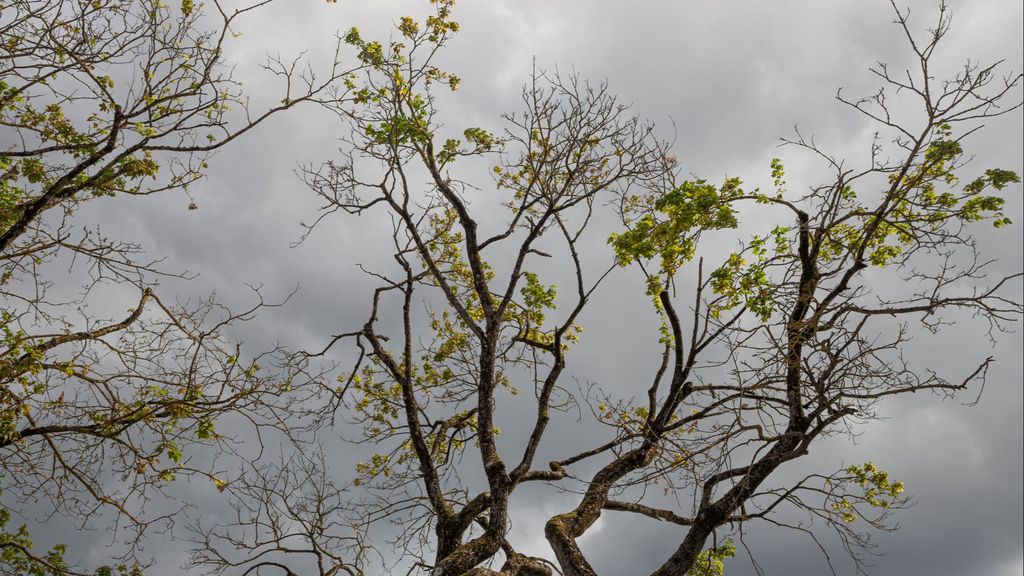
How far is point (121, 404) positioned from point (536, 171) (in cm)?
625

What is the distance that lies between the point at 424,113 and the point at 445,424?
5172 mm

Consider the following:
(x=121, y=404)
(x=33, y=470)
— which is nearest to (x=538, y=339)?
(x=121, y=404)

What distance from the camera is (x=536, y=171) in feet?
36.1

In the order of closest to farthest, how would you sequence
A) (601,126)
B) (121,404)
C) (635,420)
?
1. (121,404)
2. (601,126)
3. (635,420)

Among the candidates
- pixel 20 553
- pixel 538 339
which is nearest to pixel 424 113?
pixel 538 339

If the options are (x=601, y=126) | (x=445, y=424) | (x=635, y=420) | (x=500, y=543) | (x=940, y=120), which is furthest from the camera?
(x=445, y=424)

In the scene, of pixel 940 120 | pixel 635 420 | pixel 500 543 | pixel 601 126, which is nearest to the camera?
pixel 940 120

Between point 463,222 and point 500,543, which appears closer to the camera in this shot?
point 500,543

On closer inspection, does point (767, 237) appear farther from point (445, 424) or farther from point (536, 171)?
point (445, 424)

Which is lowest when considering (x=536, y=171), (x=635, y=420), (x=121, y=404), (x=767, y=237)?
(x=121, y=404)

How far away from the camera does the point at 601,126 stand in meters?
10.8

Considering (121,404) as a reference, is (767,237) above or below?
above

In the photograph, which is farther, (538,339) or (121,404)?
(538,339)

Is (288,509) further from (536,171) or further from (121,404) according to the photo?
(536,171)
